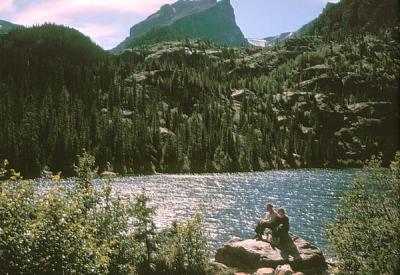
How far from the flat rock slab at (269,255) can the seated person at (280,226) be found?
0.75 metres

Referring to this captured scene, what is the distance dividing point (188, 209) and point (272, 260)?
5896 cm

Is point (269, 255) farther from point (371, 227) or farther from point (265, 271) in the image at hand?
point (371, 227)

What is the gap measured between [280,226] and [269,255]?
2.98 m

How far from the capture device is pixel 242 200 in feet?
351

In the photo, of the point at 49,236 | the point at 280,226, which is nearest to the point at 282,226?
the point at 280,226

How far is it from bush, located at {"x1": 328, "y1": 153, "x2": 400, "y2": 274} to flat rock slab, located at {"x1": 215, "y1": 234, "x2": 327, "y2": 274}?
9.13 meters

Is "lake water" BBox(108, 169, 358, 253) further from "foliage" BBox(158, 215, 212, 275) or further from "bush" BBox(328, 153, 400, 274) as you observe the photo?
"bush" BBox(328, 153, 400, 274)

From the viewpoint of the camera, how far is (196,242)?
31.6 meters

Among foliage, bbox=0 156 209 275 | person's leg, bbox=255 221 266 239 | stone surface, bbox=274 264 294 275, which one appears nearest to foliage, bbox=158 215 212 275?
foliage, bbox=0 156 209 275

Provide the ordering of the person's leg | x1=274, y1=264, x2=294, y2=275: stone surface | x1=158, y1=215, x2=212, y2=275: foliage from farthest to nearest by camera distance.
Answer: the person's leg, x1=274, y1=264, x2=294, y2=275: stone surface, x1=158, y1=215, x2=212, y2=275: foliage

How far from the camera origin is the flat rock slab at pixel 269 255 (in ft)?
124

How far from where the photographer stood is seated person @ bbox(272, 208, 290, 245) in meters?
39.3

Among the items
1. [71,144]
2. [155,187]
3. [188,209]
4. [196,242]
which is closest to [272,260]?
[196,242]

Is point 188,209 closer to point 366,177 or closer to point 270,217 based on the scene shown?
point 270,217
